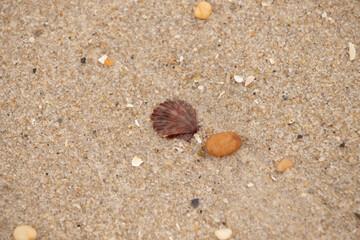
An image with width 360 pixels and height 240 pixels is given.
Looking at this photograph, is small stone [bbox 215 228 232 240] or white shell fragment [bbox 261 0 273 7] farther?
white shell fragment [bbox 261 0 273 7]

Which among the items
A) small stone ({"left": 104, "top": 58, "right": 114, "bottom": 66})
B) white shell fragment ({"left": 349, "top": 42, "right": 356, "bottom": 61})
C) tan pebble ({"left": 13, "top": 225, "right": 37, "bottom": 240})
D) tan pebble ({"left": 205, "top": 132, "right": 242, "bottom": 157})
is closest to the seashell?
tan pebble ({"left": 205, "top": 132, "right": 242, "bottom": 157})

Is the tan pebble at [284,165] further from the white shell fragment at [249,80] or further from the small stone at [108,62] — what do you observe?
the small stone at [108,62]

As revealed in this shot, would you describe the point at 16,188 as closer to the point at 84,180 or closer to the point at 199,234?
the point at 84,180

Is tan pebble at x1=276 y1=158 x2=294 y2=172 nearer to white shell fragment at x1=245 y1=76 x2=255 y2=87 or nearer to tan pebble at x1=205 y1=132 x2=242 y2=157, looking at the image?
tan pebble at x1=205 y1=132 x2=242 y2=157

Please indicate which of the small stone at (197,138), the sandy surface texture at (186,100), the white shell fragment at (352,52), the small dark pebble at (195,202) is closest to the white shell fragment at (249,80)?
the sandy surface texture at (186,100)

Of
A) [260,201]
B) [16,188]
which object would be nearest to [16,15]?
[16,188]

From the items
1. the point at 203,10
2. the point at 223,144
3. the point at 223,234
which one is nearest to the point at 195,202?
the point at 223,234
